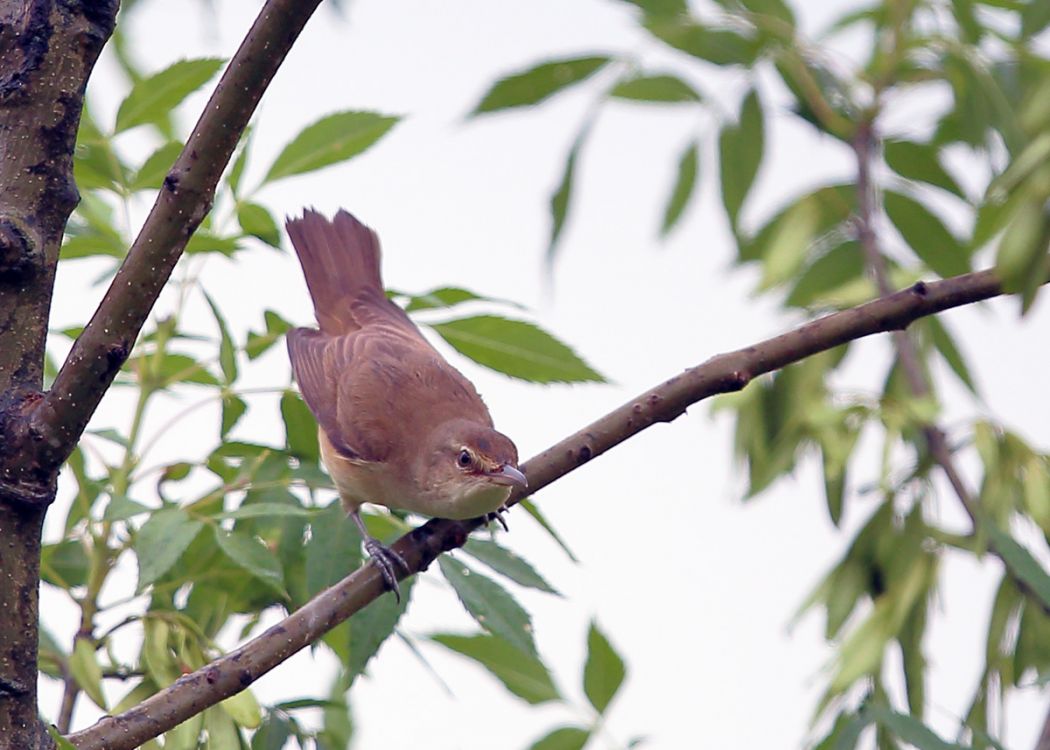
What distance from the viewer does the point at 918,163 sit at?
11.6 ft

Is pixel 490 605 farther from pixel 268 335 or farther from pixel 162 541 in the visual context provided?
pixel 268 335

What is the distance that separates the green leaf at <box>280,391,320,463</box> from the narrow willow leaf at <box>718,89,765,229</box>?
1340mm

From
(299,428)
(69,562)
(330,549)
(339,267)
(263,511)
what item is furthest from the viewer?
(339,267)

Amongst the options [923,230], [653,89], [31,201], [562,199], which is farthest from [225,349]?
[923,230]

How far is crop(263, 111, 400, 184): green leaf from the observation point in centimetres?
283

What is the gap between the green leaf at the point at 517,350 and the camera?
8.82ft

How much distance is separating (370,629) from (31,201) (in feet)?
3.07

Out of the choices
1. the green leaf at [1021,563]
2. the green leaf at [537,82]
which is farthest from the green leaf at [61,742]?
the green leaf at [537,82]

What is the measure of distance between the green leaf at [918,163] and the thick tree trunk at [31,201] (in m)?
2.29

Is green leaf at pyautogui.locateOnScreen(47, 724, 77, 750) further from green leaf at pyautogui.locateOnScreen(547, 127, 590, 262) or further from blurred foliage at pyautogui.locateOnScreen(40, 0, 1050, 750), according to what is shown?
green leaf at pyautogui.locateOnScreen(547, 127, 590, 262)

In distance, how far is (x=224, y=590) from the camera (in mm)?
2494

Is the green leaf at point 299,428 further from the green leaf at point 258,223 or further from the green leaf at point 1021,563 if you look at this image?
the green leaf at point 1021,563

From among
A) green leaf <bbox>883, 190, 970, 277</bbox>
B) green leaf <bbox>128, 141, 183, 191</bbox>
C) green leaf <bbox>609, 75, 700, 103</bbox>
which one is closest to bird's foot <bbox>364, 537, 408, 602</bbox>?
green leaf <bbox>128, 141, 183, 191</bbox>

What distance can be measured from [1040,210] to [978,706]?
1.60 metres
